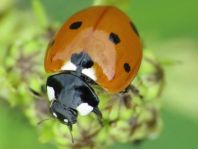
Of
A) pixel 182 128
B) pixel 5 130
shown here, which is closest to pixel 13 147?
pixel 5 130

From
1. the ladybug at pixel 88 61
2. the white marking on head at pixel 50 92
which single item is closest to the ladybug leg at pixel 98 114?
the ladybug at pixel 88 61

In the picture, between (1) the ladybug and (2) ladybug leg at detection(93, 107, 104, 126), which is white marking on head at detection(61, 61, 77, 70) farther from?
(2) ladybug leg at detection(93, 107, 104, 126)

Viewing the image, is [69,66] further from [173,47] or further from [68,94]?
[173,47]

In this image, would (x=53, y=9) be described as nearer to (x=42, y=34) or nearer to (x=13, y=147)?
(x=42, y=34)

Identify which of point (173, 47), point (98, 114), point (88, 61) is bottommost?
point (98, 114)

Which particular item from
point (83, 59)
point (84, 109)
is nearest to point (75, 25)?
point (83, 59)

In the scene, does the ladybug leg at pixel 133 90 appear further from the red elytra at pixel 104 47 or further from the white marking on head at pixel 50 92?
the white marking on head at pixel 50 92
